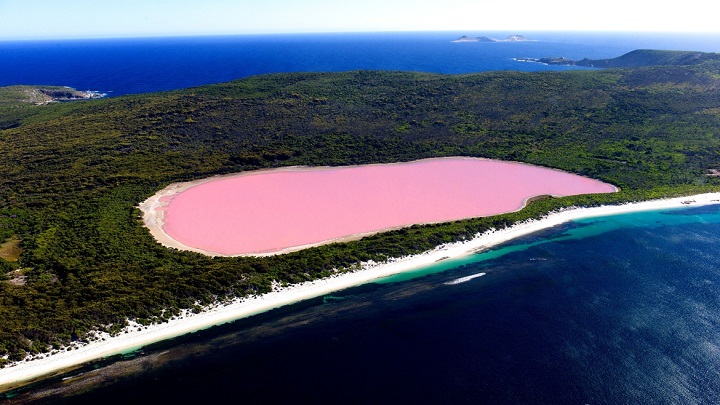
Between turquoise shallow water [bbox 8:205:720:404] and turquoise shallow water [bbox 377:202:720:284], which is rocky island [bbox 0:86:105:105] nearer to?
turquoise shallow water [bbox 8:205:720:404]

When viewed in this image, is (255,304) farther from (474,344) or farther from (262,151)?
(262,151)

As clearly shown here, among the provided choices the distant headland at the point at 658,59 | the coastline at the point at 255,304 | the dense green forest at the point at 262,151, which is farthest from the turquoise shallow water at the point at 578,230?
the distant headland at the point at 658,59

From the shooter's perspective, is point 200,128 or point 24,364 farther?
point 200,128

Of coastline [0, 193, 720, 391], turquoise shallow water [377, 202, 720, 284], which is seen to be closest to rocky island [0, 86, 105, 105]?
coastline [0, 193, 720, 391]

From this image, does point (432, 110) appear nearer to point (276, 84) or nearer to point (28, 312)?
point (276, 84)

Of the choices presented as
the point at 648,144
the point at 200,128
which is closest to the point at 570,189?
the point at 648,144

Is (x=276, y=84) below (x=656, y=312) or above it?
above

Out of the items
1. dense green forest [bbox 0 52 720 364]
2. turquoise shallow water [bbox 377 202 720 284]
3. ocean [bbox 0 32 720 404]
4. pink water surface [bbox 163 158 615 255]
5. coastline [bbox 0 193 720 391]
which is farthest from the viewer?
pink water surface [bbox 163 158 615 255]
